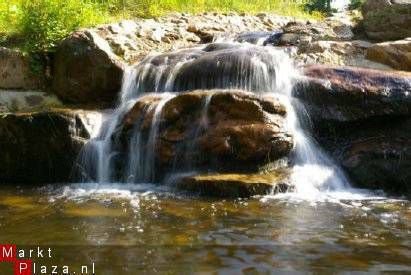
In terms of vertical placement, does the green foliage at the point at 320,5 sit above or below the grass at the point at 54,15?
above

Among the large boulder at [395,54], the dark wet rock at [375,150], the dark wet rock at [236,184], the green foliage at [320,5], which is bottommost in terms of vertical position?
the dark wet rock at [236,184]

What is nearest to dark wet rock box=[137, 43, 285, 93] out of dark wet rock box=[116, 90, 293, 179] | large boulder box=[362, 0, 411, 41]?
dark wet rock box=[116, 90, 293, 179]

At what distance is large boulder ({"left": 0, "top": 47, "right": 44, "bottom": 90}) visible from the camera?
8648 mm

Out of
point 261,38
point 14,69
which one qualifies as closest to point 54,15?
point 14,69

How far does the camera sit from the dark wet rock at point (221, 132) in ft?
21.6

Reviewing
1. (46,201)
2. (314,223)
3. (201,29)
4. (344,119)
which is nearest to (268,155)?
(344,119)

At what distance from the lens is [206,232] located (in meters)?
4.50

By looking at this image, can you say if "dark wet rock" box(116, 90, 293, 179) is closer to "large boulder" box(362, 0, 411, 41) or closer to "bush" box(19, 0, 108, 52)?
"bush" box(19, 0, 108, 52)

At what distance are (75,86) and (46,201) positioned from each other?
3.03 meters

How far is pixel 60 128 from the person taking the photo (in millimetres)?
7383

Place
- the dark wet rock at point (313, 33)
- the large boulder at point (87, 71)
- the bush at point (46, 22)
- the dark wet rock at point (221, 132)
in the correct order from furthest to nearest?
the dark wet rock at point (313, 33)
the bush at point (46, 22)
the large boulder at point (87, 71)
the dark wet rock at point (221, 132)

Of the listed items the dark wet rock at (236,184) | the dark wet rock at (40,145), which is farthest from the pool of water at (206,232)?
the dark wet rock at (40,145)

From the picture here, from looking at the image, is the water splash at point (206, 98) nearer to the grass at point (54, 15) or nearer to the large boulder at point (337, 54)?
the large boulder at point (337, 54)

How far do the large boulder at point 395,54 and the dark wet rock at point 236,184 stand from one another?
3202mm
